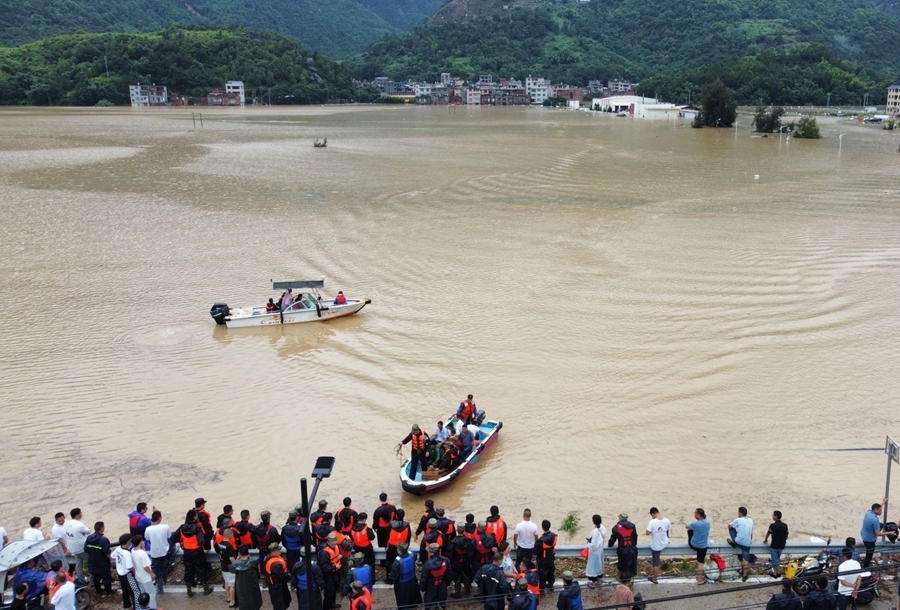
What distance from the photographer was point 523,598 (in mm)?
6828

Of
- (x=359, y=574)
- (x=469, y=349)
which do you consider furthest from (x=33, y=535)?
(x=469, y=349)

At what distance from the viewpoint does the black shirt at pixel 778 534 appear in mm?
8102

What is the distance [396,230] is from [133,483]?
1816cm

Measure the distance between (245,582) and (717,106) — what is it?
93.2m

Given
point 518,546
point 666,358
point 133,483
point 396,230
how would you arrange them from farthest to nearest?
1. point 396,230
2. point 666,358
3. point 133,483
4. point 518,546

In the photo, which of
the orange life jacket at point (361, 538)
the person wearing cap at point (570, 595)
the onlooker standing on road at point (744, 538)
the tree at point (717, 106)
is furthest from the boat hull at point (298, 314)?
the tree at point (717, 106)

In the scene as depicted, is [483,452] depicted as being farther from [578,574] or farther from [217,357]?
[217,357]

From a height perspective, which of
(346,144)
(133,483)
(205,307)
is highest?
(346,144)

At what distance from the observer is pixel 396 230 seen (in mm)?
28328

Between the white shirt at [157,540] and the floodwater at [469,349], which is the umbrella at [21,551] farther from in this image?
the floodwater at [469,349]

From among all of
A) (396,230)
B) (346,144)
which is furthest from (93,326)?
(346,144)

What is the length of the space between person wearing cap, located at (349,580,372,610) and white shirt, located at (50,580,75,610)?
2.73 meters

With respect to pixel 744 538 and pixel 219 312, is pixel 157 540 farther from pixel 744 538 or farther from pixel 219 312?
pixel 219 312

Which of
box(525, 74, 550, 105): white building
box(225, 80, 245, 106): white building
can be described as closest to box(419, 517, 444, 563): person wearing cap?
box(225, 80, 245, 106): white building
